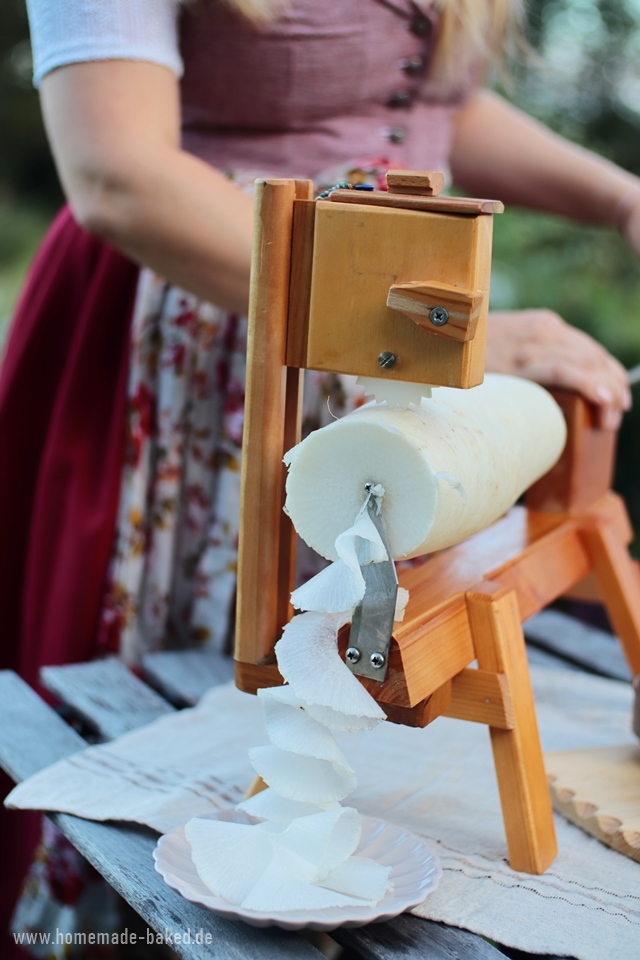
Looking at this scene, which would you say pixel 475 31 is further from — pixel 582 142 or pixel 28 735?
pixel 582 142

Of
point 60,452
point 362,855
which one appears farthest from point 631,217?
point 362,855

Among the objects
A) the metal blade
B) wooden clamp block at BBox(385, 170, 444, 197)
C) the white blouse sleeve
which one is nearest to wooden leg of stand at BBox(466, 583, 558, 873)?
the metal blade

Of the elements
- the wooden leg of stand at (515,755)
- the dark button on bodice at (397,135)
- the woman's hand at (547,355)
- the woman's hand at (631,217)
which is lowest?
the wooden leg of stand at (515,755)

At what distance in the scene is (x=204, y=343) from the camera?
97 centimetres

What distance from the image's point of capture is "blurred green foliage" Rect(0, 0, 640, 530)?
89.6 inches

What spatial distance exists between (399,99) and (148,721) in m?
0.61

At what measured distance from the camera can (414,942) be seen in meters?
0.57

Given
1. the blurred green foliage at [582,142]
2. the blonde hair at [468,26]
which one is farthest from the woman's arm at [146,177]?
the blurred green foliage at [582,142]

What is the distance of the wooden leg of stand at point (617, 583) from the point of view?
901mm

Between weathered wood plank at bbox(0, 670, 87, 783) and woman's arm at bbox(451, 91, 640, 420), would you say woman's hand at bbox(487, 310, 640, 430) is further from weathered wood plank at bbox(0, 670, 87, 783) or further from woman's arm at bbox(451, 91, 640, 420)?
weathered wood plank at bbox(0, 670, 87, 783)

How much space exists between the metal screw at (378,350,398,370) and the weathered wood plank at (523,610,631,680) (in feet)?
2.04

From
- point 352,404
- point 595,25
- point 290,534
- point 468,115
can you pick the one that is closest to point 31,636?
point 352,404

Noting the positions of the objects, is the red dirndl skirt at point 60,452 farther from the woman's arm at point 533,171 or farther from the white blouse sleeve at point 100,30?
the woman's arm at point 533,171

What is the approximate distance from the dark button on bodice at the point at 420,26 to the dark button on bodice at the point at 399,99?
0.17 feet
